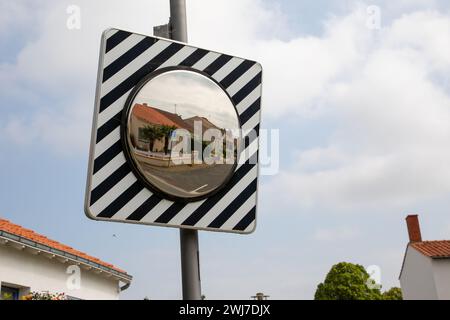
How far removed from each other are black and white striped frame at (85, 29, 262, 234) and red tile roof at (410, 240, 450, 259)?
28.9 metres

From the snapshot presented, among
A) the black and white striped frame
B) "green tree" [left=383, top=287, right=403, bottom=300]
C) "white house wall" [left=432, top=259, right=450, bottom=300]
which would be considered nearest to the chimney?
"white house wall" [left=432, top=259, right=450, bottom=300]

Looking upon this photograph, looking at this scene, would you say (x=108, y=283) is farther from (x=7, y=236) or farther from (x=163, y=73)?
(x=163, y=73)

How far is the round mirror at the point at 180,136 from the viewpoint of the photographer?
1710mm

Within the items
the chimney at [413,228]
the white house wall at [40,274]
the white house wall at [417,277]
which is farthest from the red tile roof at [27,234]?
the chimney at [413,228]

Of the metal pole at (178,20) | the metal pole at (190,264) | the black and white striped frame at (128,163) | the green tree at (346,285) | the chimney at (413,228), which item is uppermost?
the chimney at (413,228)

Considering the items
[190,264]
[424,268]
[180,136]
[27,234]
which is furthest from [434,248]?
[180,136]

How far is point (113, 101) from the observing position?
175 cm

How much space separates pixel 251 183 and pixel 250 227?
19cm

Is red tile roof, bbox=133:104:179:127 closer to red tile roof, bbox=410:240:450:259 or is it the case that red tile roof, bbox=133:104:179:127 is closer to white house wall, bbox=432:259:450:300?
white house wall, bbox=432:259:450:300

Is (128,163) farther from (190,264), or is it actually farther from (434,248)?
(434,248)

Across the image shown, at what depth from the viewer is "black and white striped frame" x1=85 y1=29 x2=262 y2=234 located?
1715 millimetres

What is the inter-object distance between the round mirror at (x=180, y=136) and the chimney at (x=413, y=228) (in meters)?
35.3

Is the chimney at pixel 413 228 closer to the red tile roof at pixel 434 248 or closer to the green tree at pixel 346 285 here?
the red tile roof at pixel 434 248
